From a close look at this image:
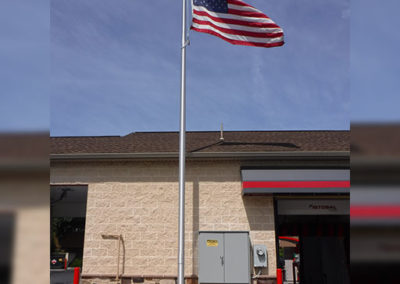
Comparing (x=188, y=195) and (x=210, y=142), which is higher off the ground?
(x=210, y=142)

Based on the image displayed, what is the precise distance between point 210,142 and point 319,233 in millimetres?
5821

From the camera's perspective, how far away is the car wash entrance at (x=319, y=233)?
12312 millimetres

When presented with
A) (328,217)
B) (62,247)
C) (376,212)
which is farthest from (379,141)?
(62,247)

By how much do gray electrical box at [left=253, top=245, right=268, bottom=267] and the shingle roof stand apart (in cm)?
300

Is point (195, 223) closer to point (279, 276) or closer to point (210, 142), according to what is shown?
point (279, 276)

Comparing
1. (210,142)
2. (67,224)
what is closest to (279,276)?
(210,142)

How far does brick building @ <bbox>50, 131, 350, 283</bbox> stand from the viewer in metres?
11.4

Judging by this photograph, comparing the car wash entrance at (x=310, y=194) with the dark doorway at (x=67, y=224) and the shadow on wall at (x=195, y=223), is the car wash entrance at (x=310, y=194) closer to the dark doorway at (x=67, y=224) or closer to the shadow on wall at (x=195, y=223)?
the shadow on wall at (x=195, y=223)

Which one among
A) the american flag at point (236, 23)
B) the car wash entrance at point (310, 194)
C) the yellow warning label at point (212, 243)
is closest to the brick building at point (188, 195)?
the car wash entrance at point (310, 194)

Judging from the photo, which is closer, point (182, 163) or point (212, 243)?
point (182, 163)

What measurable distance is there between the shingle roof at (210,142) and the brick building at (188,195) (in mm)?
102

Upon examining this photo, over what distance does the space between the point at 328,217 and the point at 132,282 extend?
7.36 meters

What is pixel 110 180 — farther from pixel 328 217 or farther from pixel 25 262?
pixel 25 262

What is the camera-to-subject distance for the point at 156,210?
11.9m
